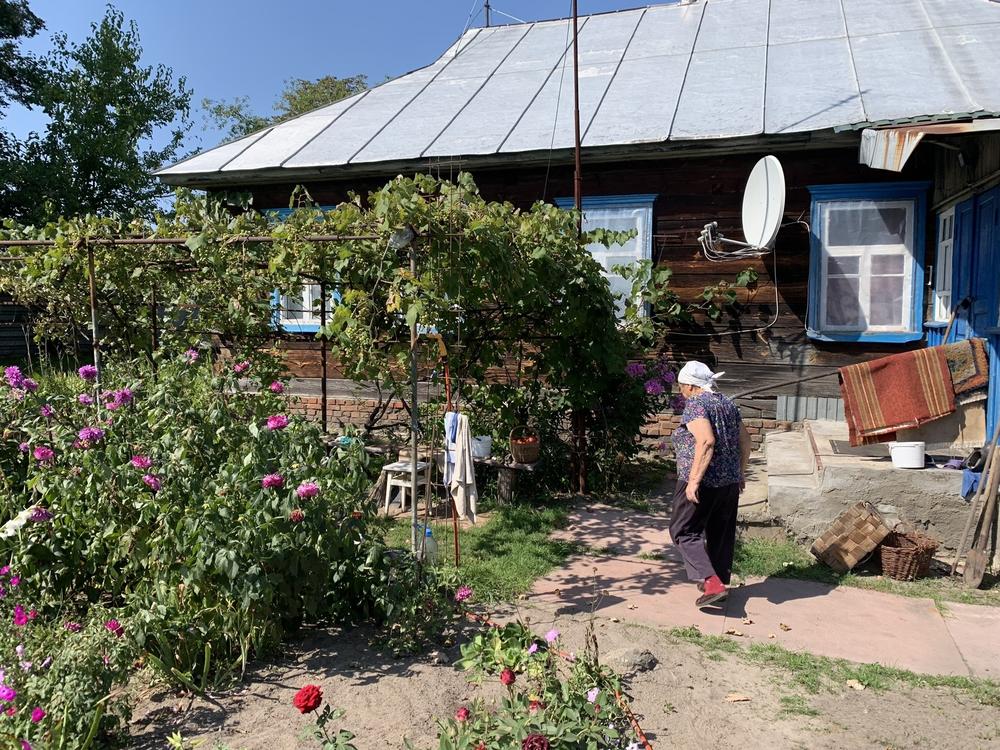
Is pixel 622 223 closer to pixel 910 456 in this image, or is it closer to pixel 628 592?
pixel 910 456

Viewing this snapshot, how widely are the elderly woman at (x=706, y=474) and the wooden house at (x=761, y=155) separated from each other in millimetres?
2760

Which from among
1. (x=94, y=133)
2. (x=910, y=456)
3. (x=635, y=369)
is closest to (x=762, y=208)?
(x=635, y=369)

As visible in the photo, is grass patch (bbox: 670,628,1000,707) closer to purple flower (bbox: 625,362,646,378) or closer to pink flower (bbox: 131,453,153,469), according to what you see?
pink flower (bbox: 131,453,153,469)

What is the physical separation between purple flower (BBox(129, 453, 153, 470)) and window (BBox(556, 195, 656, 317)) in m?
5.86

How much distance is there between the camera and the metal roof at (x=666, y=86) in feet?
25.9

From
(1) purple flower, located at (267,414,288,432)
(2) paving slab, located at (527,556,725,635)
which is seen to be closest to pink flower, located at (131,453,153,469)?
(1) purple flower, located at (267,414,288,432)

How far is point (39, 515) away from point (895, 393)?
5.94 metres

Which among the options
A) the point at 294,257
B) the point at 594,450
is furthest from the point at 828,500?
the point at 294,257

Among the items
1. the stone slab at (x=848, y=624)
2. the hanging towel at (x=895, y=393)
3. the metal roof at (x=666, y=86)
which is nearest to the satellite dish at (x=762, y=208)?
the metal roof at (x=666, y=86)

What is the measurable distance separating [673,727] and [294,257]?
3.91 metres

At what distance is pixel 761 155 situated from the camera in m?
8.03

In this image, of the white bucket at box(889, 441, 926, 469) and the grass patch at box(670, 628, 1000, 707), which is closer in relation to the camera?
the grass patch at box(670, 628, 1000, 707)

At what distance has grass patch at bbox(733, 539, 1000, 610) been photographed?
4.68m

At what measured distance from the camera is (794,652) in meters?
3.89
